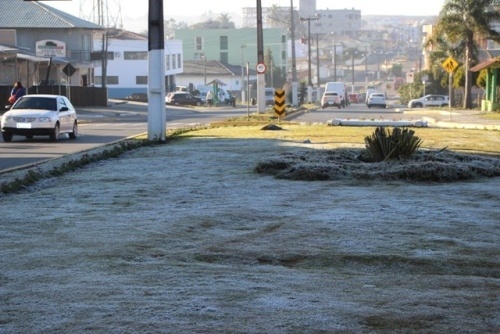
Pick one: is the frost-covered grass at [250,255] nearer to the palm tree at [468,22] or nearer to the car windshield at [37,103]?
the car windshield at [37,103]

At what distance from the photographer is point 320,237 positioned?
1073cm

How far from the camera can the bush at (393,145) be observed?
59.1ft

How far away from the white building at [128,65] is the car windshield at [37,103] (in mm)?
83619

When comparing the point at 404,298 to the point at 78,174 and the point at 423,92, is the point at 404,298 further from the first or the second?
the point at 423,92

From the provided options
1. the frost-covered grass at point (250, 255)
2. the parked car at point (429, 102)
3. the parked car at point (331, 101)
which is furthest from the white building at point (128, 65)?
the frost-covered grass at point (250, 255)

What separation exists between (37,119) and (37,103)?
137cm

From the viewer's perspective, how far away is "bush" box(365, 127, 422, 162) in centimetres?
1802

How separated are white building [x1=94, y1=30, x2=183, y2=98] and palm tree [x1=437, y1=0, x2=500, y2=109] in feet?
172

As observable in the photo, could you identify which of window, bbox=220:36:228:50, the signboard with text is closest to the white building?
window, bbox=220:36:228:50

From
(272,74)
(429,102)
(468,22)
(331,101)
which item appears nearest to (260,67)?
(468,22)

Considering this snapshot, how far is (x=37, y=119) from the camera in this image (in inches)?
1211

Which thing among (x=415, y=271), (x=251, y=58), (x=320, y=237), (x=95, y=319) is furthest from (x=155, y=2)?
(x=251, y=58)

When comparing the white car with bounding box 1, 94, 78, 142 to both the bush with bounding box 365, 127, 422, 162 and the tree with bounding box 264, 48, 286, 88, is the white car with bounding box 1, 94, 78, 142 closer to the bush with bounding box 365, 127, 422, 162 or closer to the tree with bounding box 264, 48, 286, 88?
the bush with bounding box 365, 127, 422, 162

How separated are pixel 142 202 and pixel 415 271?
18.2 ft
